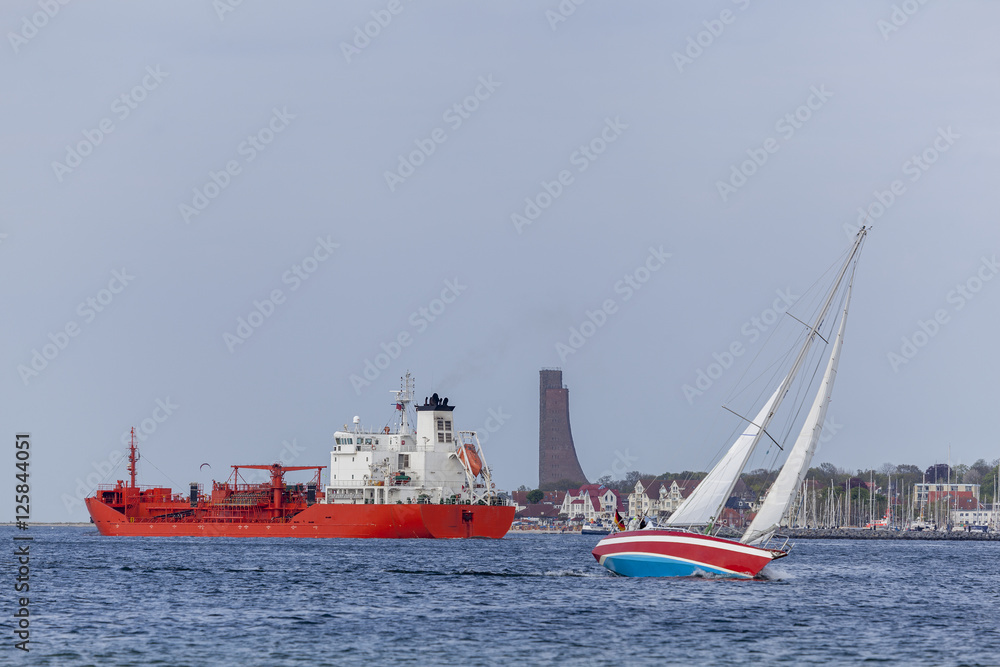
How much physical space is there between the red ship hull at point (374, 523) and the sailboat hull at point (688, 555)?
45926 millimetres

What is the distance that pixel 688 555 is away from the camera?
42.9m

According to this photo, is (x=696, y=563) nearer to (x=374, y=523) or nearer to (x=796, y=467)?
(x=796, y=467)

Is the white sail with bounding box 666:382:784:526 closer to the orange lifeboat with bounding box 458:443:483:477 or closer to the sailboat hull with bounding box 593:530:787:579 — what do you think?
the sailboat hull with bounding box 593:530:787:579

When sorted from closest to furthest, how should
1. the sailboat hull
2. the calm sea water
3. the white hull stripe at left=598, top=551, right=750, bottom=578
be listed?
1. the calm sea water
2. the sailboat hull
3. the white hull stripe at left=598, top=551, right=750, bottom=578

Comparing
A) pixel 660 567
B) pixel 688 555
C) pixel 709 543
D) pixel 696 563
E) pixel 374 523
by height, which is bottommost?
pixel 374 523

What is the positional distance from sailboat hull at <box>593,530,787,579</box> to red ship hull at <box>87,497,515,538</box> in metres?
45.9

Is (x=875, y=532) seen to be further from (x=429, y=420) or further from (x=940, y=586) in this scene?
(x=940, y=586)

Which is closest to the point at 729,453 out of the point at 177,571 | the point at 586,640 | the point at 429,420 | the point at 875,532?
the point at 586,640

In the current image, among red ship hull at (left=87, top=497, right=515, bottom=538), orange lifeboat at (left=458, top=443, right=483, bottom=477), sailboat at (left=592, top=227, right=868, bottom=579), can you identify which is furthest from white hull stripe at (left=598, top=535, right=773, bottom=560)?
orange lifeboat at (left=458, top=443, right=483, bottom=477)

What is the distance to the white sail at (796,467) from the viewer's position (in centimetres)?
4472

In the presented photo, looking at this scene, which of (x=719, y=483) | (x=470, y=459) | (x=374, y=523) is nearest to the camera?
(x=719, y=483)

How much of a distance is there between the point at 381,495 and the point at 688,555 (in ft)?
167

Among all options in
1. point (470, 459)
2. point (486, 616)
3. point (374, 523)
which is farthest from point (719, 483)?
point (470, 459)

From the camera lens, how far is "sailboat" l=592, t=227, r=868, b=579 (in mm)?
43156
